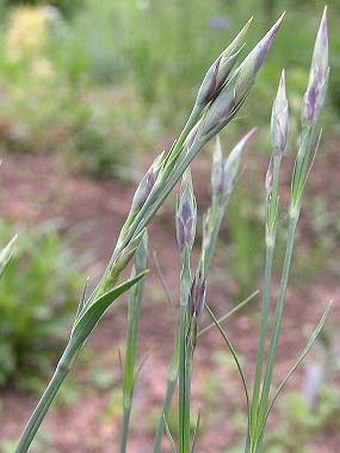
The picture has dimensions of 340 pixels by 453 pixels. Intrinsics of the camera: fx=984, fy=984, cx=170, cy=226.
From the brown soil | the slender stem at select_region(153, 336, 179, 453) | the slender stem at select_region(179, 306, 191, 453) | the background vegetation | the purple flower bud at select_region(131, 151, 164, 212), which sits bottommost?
the brown soil

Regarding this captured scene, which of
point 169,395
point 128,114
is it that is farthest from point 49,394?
point 128,114

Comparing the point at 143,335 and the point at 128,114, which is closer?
the point at 143,335

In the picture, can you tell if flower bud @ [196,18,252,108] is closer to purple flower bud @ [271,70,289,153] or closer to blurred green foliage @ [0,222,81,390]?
purple flower bud @ [271,70,289,153]

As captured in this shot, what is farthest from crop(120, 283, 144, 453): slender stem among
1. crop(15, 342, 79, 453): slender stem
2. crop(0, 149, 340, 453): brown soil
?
crop(0, 149, 340, 453): brown soil

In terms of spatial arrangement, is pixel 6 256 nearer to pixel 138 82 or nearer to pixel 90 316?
pixel 90 316

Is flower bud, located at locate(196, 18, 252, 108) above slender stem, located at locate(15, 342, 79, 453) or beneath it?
above

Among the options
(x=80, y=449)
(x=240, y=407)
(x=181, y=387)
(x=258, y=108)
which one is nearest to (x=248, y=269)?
(x=240, y=407)
